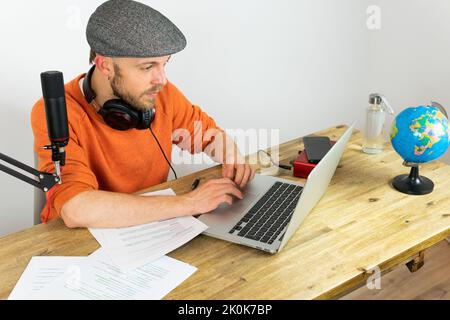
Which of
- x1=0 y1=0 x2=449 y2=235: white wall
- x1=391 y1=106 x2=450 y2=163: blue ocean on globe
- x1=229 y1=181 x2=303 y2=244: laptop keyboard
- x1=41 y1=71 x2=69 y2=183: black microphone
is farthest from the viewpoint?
x1=0 y1=0 x2=449 y2=235: white wall

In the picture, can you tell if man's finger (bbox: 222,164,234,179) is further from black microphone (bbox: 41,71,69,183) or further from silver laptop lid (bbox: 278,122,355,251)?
black microphone (bbox: 41,71,69,183)

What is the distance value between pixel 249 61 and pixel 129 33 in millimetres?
1266

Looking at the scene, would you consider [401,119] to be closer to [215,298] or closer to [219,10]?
[215,298]

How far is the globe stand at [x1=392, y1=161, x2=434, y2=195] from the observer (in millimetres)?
1490

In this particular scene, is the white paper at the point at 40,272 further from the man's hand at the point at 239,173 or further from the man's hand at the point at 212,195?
the man's hand at the point at 239,173

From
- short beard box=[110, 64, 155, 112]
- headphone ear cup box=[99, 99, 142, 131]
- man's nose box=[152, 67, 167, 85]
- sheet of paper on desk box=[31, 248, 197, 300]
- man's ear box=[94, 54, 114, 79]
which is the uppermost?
man's ear box=[94, 54, 114, 79]

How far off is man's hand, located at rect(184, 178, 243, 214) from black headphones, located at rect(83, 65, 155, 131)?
0.92 ft

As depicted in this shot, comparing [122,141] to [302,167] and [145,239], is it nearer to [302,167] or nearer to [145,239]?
[145,239]

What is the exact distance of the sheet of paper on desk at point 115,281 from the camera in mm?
1061

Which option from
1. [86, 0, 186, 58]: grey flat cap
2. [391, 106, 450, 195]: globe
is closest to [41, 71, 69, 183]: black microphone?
[86, 0, 186, 58]: grey flat cap

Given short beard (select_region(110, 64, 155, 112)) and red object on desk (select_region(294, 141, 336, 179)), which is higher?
short beard (select_region(110, 64, 155, 112))

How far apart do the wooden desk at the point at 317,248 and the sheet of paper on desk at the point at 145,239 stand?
25 millimetres

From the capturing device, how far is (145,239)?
1243 mm

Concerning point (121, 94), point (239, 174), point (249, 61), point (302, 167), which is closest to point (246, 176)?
point (239, 174)
